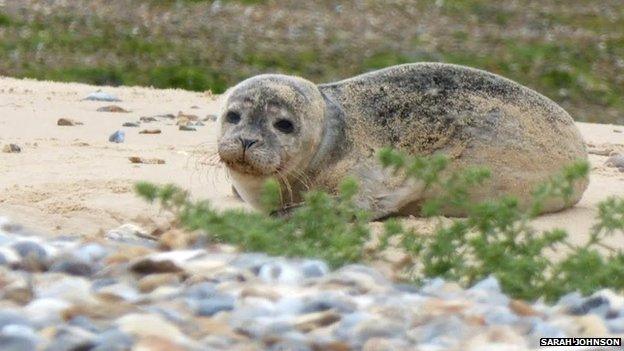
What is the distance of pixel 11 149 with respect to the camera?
326 inches

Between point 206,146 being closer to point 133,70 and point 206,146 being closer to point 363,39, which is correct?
point 133,70

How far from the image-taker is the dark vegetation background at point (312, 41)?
61.2ft

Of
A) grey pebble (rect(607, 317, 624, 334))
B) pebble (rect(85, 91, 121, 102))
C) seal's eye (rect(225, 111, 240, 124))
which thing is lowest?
grey pebble (rect(607, 317, 624, 334))

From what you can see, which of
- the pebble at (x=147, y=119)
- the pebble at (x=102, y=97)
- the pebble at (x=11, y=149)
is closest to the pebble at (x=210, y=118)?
the pebble at (x=147, y=119)

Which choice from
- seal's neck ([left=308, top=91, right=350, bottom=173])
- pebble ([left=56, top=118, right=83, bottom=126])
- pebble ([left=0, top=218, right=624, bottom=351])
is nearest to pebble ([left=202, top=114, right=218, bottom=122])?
pebble ([left=56, top=118, right=83, bottom=126])

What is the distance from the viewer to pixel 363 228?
4758 millimetres

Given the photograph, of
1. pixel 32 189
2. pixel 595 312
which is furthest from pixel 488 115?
pixel 595 312

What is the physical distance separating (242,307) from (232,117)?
2.90 meters

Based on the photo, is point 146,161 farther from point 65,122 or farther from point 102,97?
point 102,97

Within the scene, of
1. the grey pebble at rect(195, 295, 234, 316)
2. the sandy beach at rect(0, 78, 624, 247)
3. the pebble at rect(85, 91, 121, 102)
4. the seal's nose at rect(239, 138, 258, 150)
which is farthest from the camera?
the pebble at rect(85, 91, 121, 102)

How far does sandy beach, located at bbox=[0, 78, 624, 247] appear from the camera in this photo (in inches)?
254

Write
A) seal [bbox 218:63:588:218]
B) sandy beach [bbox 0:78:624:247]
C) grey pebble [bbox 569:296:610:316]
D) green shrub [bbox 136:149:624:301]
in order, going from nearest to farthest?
grey pebble [bbox 569:296:610:316] < green shrub [bbox 136:149:624:301] < sandy beach [bbox 0:78:624:247] < seal [bbox 218:63:588:218]

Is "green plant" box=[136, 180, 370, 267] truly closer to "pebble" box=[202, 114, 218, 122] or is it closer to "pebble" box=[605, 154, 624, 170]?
"pebble" box=[605, 154, 624, 170]

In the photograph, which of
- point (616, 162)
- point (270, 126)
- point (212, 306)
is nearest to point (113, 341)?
point (212, 306)
